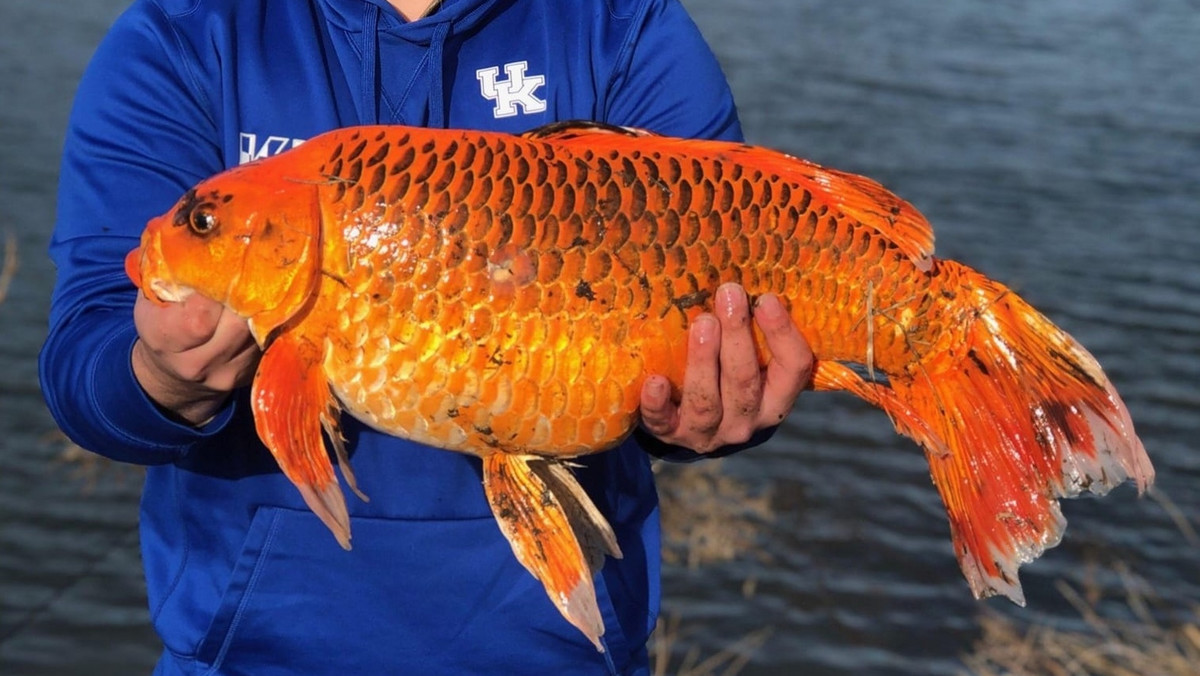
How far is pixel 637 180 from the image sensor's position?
7.22ft

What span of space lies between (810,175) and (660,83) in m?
0.45

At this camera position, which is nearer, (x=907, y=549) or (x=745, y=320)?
(x=745, y=320)

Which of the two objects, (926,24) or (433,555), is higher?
(433,555)

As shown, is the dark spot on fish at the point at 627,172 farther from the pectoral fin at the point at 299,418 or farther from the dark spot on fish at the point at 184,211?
the dark spot on fish at the point at 184,211

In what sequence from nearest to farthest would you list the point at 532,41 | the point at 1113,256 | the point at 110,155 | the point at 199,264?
1. the point at 199,264
2. the point at 110,155
3. the point at 532,41
4. the point at 1113,256

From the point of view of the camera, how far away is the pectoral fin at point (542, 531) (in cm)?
225

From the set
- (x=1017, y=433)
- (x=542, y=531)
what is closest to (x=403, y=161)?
(x=542, y=531)

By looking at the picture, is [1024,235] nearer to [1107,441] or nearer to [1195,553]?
[1195,553]

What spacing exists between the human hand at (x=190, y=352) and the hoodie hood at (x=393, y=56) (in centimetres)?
57

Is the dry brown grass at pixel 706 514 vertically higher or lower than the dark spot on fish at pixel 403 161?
lower

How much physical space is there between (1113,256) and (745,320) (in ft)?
27.3

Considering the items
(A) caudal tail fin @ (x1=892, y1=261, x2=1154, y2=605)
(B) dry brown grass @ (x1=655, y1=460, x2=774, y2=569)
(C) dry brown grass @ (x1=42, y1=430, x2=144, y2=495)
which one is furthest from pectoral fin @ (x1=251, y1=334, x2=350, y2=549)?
(C) dry brown grass @ (x1=42, y1=430, x2=144, y2=495)

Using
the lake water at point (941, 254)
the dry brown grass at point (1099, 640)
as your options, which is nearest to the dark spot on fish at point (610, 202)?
the dry brown grass at point (1099, 640)

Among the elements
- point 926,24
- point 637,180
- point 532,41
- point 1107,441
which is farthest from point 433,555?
point 926,24
